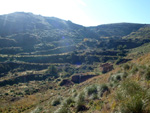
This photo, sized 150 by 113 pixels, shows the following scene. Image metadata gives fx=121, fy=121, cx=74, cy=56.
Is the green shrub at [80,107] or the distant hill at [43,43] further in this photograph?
the distant hill at [43,43]

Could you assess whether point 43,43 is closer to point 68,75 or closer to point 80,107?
point 68,75

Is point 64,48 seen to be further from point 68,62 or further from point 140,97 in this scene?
point 140,97

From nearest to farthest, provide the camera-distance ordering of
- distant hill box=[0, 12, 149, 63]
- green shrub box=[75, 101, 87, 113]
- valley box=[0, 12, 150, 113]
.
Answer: valley box=[0, 12, 150, 113] → green shrub box=[75, 101, 87, 113] → distant hill box=[0, 12, 149, 63]

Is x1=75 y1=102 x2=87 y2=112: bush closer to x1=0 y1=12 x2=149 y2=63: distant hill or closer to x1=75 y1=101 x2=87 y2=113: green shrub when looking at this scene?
x1=75 y1=101 x2=87 y2=113: green shrub

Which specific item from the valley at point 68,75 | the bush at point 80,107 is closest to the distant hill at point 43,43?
the valley at point 68,75

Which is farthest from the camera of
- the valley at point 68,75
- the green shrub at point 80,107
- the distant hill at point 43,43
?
the distant hill at point 43,43

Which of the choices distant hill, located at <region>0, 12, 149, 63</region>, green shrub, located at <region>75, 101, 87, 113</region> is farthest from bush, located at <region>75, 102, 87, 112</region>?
distant hill, located at <region>0, 12, 149, 63</region>

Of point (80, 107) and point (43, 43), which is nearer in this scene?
point (80, 107)

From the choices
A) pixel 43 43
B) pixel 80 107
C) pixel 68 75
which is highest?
pixel 43 43

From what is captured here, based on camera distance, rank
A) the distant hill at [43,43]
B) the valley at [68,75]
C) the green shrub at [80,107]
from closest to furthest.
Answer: the valley at [68,75]
the green shrub at [80,107]
the distant hill at [43,43]

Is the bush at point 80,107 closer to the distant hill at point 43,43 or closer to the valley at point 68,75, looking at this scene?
the valley at point 68,75

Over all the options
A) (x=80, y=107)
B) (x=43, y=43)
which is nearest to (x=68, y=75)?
(x=80, y=107)

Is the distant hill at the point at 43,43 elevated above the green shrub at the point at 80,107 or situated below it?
above

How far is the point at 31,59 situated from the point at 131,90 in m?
65.1
